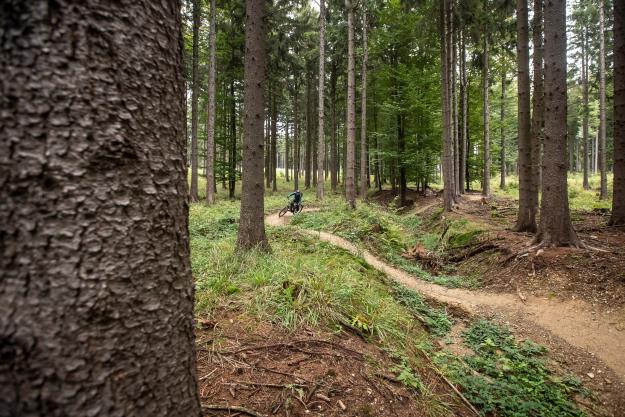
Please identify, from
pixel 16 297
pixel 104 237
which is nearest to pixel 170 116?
pixel 104 237

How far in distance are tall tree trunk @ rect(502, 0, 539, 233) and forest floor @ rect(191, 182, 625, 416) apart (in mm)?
1253

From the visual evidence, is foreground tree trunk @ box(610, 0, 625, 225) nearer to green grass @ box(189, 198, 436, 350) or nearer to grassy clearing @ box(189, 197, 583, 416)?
grassy clearing @ box(189, 197, 583, 416)

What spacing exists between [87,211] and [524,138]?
11.7 meters

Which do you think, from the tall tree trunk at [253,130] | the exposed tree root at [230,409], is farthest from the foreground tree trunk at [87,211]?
the tall tree trunk at [253,130]

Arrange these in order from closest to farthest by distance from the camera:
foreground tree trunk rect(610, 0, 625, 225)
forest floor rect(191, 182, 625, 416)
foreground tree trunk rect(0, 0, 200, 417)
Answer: foreground tree trunk rect(0, 0, 200, 417), forest floor rect(191, 182, 625, 416), foreground tree trunk rect(610, 0, 625, 225)

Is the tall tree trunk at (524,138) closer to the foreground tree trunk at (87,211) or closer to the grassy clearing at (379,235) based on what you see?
the grassy clearing at (379,235)

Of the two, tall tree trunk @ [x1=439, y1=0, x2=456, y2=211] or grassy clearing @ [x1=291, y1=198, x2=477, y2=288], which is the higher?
tall tree trunk @ [x1=439, y1=0, x2=456, y2=211]

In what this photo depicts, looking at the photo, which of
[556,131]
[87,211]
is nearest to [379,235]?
[556,131]

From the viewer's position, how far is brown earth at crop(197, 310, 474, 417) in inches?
106

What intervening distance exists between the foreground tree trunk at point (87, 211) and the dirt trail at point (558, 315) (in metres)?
5.86

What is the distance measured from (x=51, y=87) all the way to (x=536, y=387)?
5.28 m

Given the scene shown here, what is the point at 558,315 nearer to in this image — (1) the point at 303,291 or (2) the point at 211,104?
(1) the point at 303,291

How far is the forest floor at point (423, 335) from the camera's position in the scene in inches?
120

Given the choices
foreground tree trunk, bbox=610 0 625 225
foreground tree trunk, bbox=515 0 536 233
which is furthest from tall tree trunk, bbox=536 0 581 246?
foreground tree trunk, bbox=610 0 625 225
